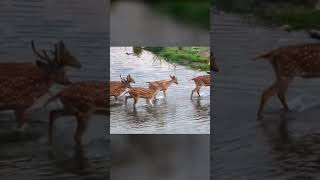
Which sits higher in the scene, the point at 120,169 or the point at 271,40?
the point at 271,40

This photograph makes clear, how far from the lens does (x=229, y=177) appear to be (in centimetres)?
295

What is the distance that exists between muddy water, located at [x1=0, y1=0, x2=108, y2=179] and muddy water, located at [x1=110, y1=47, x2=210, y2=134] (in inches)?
3.7

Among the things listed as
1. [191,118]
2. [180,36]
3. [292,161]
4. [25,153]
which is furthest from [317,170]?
[25,153]

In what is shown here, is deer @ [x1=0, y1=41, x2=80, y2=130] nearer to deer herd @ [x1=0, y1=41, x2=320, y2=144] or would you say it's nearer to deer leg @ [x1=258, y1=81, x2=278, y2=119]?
deer herd @ [x1=0, y1=41, x2=320, y2=144]

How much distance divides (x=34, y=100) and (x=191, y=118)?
0.73 metres

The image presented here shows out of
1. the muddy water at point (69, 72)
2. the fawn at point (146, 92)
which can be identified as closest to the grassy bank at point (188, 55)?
the fawn at point (146, 92)

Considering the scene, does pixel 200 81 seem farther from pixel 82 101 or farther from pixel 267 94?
pixel 82 101

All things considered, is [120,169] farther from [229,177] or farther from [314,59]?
[314,59]

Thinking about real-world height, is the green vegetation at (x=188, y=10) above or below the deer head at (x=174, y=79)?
above

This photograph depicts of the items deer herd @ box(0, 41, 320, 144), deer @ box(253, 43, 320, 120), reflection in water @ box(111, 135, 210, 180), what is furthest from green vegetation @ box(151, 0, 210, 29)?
reflection in water @ box(111, 135, 210, 180)

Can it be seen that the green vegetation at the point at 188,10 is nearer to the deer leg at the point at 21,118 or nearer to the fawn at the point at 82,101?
the fawn at the point at 82,101

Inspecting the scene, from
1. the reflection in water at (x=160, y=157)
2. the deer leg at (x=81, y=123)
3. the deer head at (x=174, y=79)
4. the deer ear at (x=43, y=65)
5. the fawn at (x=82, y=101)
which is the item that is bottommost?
the reflection in water at (x=160, y=157)

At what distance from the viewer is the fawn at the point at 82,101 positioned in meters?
2.96

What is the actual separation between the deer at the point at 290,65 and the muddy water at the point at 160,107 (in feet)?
1.01
